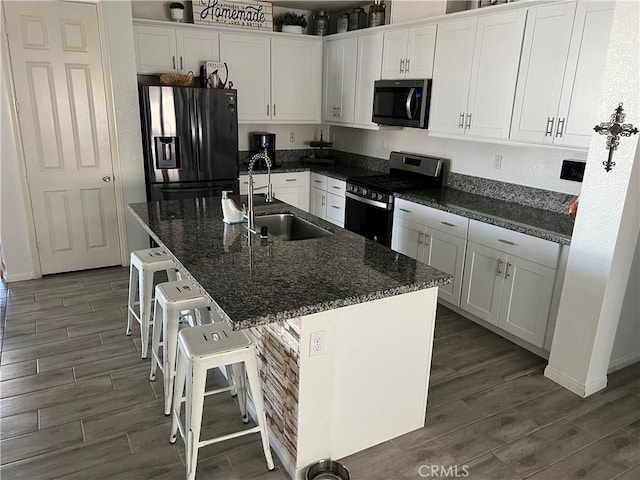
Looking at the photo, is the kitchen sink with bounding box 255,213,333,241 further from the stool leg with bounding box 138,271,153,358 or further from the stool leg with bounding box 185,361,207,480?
the stool leg with bounding box 185,361,207,480

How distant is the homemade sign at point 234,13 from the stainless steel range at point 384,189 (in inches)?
73.7

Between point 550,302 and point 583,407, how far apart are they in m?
0.63

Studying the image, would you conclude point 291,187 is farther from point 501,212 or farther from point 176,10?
point 501,212

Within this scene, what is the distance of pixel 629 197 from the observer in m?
2.42

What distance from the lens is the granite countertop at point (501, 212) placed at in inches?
117

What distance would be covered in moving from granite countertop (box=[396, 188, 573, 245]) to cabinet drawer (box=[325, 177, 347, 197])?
2.80 feet

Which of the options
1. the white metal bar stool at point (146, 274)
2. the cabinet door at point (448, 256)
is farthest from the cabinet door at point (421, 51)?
the white metal bar stool at point (146, 274)

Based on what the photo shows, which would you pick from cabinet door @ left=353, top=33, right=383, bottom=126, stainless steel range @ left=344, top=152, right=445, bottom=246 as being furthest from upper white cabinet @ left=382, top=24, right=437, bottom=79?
stainless steel range @ left=344, top=152, right=445, bottom=246

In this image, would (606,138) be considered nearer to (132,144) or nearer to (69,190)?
(132,144)

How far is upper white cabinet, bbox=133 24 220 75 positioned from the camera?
4.29 meters

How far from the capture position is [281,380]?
2109 mm

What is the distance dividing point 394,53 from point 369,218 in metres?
1.49

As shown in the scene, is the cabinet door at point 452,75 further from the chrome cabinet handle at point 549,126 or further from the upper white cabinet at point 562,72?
the chrome cabinet handle at point 549,126

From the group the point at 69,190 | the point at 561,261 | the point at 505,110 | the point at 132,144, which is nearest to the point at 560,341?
the point at 561,261
